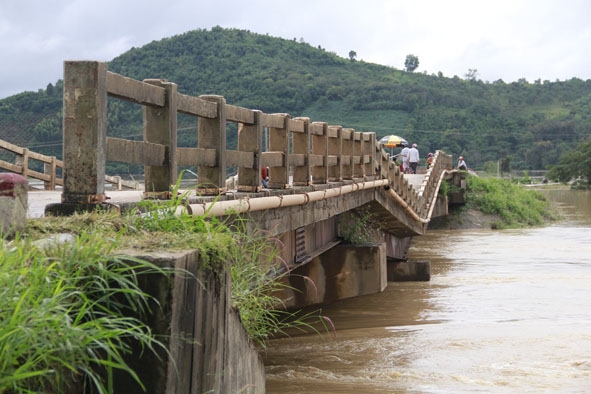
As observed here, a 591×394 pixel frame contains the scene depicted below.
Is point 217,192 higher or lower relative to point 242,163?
lower

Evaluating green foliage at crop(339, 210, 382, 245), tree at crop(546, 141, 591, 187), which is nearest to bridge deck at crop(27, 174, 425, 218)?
green foliage at crop(339, 210, 382, 245)

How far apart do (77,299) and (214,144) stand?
4.69m

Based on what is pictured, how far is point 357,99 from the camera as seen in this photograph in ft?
361

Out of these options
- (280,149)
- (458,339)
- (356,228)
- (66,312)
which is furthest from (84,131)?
(356,228)

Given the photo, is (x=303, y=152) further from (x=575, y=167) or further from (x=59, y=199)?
(x=575, y=167)

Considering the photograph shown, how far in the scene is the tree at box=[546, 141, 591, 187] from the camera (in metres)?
71.9

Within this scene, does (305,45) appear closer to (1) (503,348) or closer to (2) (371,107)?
(2) (371,107)

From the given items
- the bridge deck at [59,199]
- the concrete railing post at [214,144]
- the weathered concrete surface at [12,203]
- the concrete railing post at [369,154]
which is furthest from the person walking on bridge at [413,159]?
the weathered concrete surface at [12,203]

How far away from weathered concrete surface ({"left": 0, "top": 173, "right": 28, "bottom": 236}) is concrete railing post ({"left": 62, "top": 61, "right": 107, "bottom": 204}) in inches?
50.6

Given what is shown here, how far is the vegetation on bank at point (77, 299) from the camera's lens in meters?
3.34

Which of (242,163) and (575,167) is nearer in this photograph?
(242,163)

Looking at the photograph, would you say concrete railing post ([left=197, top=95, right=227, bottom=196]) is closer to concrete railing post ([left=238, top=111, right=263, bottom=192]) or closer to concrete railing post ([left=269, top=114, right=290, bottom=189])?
concrete railing post ([left=238, top=111, right=263, bottom=192])

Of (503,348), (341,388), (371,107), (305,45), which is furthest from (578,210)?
(305,45)

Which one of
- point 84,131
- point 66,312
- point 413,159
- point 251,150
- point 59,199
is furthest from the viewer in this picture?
point 413,159
